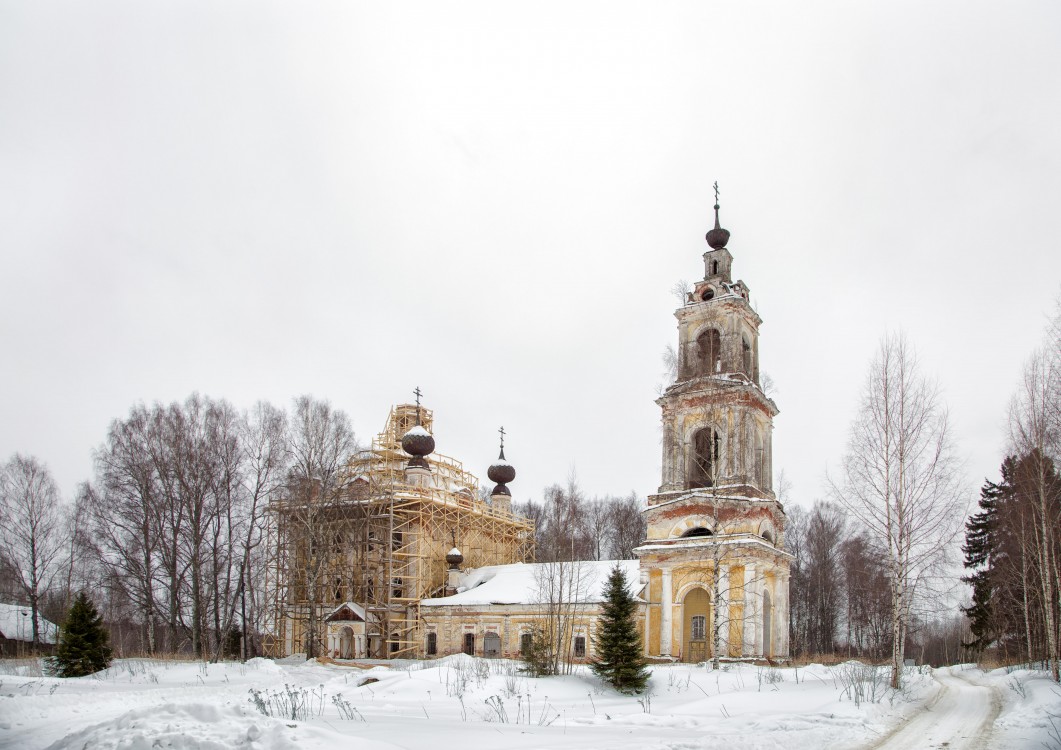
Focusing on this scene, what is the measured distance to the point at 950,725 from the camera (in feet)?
38.9

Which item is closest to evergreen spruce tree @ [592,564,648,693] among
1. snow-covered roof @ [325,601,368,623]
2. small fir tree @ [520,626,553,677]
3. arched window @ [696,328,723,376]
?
small fir tree @ [520,626,553,677]

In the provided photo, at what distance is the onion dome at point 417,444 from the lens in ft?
125

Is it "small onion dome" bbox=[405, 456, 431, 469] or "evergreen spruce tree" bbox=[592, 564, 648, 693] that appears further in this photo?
"small onion dome" bbox=[405, 456, 431, 469]

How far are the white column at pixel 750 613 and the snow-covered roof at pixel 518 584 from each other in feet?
12.9

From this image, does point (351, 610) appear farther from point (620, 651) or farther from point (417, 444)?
point (620, 651)

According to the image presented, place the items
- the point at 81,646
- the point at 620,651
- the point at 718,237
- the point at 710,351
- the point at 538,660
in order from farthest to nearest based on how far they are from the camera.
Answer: the point at 718,237
the point at 710,351
the point at 81,646
the point at 538,660
the point at 620,651

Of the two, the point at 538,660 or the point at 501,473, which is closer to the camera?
the point at 538,660

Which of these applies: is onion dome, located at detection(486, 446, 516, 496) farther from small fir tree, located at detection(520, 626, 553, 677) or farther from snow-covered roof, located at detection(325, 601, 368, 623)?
small fir tree, located at detection(520, 626, 553, 677)

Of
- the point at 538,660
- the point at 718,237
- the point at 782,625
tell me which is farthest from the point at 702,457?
the point at 538,660

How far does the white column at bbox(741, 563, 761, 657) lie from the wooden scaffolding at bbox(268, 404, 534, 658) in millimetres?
14104

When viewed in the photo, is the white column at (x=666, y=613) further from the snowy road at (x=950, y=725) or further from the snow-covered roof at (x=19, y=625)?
the snow-covered roof at (x=19, y=625)

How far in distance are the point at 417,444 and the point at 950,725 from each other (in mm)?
28958

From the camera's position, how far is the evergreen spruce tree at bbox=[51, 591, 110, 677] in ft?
67.9

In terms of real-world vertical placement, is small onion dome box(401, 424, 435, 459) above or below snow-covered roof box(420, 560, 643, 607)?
above
